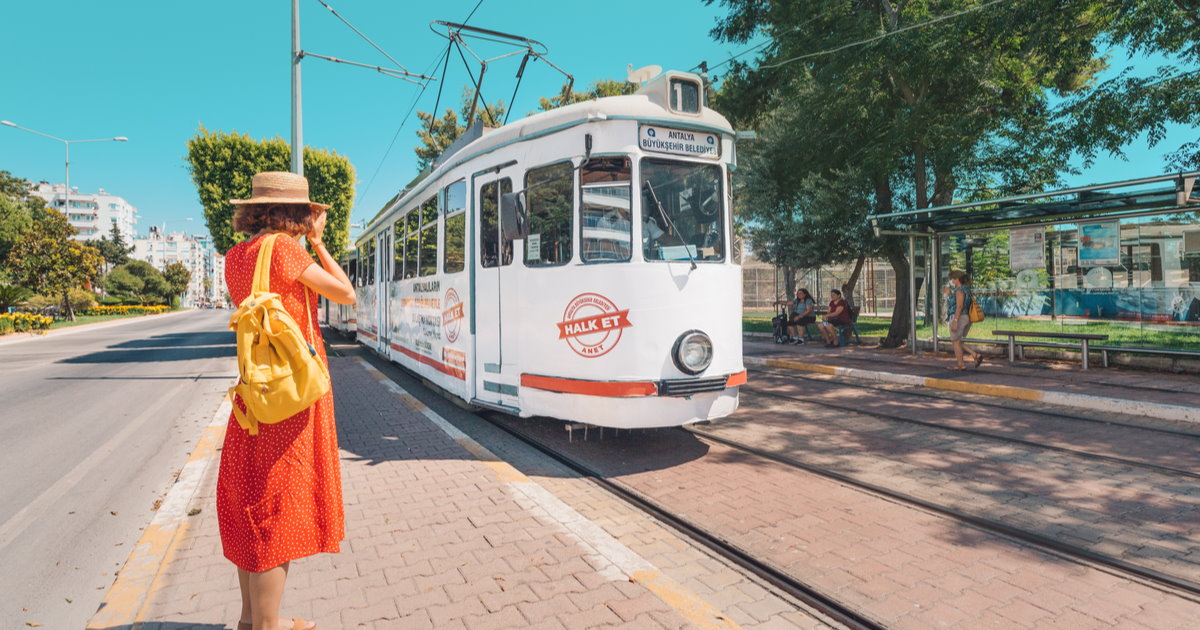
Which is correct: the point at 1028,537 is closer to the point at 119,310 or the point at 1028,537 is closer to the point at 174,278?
the point at 119,310

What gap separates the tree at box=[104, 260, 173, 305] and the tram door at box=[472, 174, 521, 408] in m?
75.5

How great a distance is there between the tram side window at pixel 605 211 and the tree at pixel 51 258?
39140 millimetres

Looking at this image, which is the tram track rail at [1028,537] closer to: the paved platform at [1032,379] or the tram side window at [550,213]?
the tram side window at [550,213]

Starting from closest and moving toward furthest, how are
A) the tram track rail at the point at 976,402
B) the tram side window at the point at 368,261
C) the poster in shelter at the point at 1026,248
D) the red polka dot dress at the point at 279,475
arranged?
the red polka dot dress at the point at 279,475 → the tram track rail at the point at 976,402 → the poster in shelter at the point at 1026,248 → the tram side window at the point at 368,261

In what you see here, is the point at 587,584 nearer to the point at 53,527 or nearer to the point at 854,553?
the point at 854,553

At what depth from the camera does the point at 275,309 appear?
2551 mm

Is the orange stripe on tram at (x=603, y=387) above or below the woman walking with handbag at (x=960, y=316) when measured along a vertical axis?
below

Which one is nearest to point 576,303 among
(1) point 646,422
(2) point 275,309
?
(1) point 646,422

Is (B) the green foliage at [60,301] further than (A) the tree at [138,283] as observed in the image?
No

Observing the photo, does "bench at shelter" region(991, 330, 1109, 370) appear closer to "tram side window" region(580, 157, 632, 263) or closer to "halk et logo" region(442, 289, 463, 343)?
"tram side window" region(580, 157, 632, 263)

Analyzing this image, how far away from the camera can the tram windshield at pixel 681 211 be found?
5.65 meters

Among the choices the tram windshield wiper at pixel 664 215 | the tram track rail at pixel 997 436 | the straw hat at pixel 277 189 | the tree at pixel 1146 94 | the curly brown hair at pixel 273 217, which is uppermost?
the tree at pixel 1146 94

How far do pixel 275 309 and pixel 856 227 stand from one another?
16.5m

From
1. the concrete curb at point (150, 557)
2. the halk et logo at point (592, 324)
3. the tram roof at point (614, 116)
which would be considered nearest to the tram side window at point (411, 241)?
the tram roof at point (614, 116)
